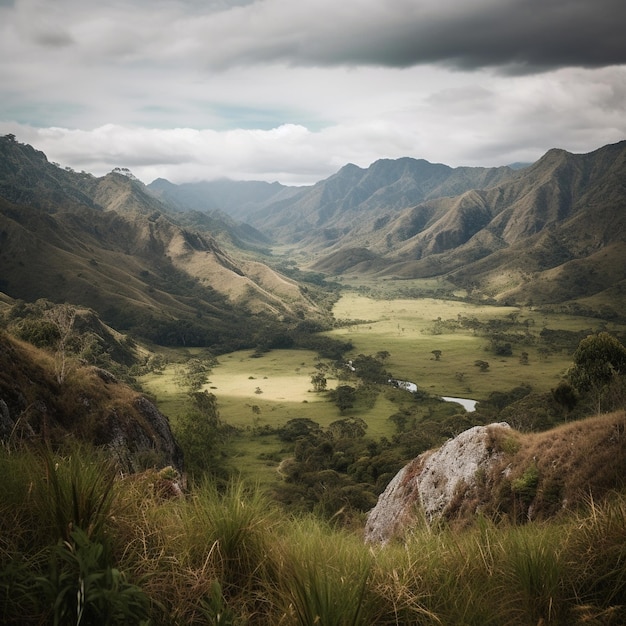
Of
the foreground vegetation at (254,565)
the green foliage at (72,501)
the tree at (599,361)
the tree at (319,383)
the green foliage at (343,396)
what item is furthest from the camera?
the tree at (319,383)

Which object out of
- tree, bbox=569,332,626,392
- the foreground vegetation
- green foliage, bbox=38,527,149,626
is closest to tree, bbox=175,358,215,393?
tree, bbox=569,332,626,392

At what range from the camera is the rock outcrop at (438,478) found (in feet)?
73.7

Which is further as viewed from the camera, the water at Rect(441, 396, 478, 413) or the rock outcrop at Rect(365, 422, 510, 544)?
the water at Rect(441, 396, 478, 413)

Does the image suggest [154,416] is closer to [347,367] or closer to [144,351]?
[347,367]

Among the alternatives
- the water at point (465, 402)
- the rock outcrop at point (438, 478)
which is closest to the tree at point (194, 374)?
the water at point (465, 402)

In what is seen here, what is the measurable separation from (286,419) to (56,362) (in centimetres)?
7873

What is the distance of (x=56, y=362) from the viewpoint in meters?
38.4

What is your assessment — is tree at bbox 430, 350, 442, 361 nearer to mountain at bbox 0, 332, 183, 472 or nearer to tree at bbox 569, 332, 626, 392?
tree at bbox 569, 332, 626, 392

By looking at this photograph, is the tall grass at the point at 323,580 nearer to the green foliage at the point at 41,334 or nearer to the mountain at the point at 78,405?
→ the mountain at the point at 78,405

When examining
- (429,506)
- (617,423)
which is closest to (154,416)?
(429,506)

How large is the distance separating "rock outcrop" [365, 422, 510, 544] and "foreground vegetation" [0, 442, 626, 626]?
17062 millimetres

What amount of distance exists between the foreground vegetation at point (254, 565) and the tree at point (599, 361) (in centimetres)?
5486

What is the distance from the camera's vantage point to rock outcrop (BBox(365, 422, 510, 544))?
22469 millimetres

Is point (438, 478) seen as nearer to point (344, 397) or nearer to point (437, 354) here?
point (344, 397)
